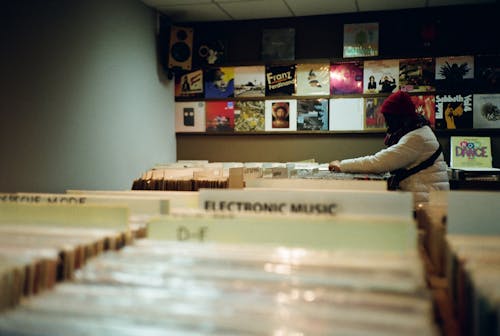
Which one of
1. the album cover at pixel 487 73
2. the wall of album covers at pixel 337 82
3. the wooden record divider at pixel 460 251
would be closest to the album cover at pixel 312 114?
the wall of album covers at pixel 337 82

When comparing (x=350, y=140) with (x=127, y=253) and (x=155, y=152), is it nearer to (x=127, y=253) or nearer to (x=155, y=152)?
(x=155, y=152)

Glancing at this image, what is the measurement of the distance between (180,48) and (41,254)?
474 centimetres

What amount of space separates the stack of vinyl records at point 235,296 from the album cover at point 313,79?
450 centimetres

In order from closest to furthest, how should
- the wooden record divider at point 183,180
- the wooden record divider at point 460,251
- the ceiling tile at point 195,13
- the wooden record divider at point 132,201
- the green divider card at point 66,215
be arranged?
the wooden record divider at point 460,251 < the green divider card at point 66,215 < the wooden record divider at point 132,201 < the wooden record divider at point 183,180 < the ceiling tile at point 195,13

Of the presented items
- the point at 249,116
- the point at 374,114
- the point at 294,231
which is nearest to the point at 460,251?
the point at 294,231

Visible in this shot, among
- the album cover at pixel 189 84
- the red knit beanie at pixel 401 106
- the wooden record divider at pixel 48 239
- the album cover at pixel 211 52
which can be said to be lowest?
the wooden record divider at pixel 48 239

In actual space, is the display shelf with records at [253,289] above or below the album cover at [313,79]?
below

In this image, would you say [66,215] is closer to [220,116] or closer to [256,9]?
[256,9]

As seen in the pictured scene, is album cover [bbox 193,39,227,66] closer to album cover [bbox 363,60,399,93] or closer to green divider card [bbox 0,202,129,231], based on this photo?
album cover [bbox 363,60,399,93]

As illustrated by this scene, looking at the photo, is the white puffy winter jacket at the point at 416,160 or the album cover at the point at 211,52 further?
the album cover at the point at 211,52

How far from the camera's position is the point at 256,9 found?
4.93 meters

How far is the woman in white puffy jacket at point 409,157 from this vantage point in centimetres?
333

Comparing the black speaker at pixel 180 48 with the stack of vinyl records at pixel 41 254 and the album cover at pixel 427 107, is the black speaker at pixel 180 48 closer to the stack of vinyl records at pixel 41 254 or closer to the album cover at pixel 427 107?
the album cover at pixel 427 107

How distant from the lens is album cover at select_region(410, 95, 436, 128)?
16.0 ft
